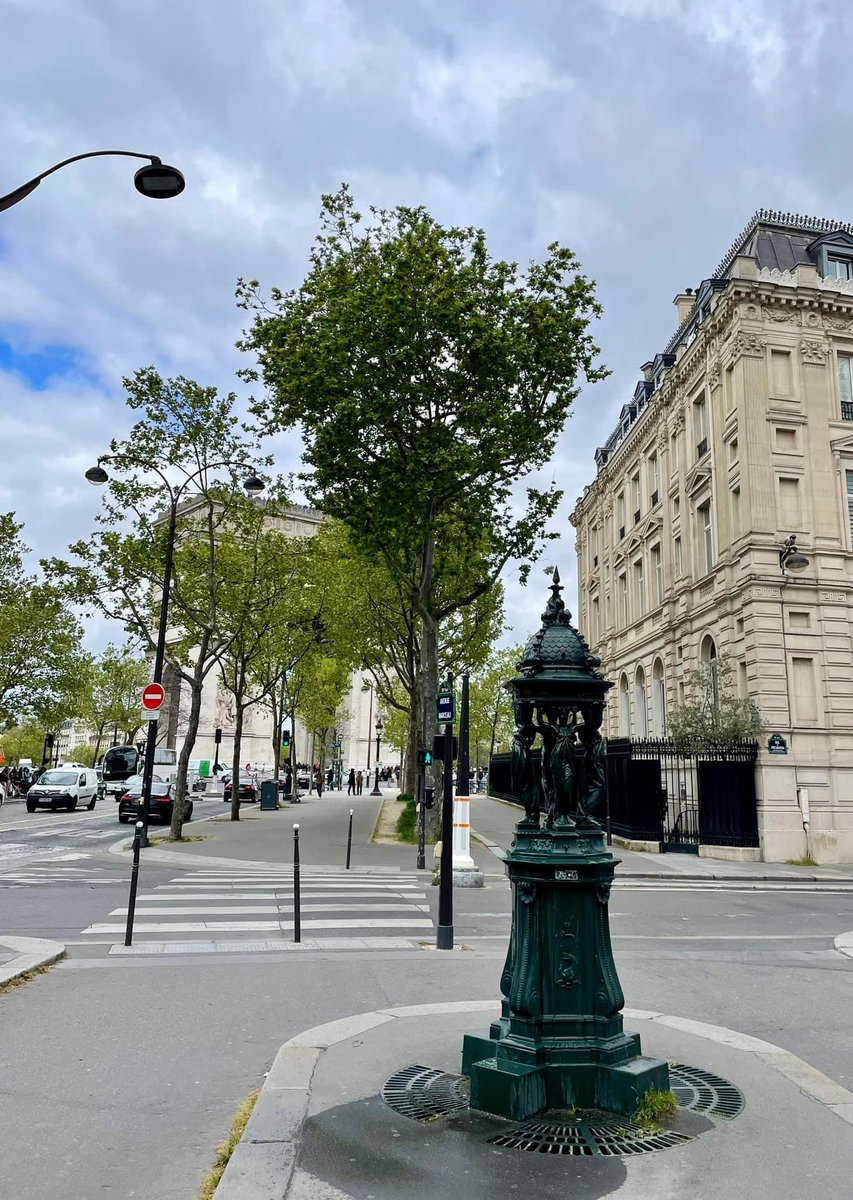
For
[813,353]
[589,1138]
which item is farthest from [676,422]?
[589,1138]

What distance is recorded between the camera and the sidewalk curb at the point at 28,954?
336 inches

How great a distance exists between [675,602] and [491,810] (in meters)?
16.3

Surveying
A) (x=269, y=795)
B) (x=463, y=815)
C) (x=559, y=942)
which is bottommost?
(x=269, y=795)

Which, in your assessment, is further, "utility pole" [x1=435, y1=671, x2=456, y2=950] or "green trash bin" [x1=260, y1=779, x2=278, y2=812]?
"green trash bin" [x1=260, y1=779, x2=278, y2=812]

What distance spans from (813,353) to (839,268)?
3.82m

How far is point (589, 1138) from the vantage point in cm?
443

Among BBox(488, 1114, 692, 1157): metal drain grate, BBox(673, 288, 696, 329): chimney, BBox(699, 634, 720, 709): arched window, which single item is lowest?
BBox(488, 1114, 692, 1157): metal drain grate

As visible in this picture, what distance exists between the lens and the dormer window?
28.8m

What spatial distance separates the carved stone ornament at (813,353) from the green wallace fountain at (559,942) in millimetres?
25150

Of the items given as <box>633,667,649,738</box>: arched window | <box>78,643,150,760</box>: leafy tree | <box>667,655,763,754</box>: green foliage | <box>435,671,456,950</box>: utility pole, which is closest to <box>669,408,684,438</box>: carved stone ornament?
<box>633,667,649,738</box>: arched window

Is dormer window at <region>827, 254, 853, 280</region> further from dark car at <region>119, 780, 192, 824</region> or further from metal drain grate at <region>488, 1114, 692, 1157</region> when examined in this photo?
metal drain grate at <region>488, 1114, 692, 1157</region>

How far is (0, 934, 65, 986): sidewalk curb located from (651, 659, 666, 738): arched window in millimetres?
28373

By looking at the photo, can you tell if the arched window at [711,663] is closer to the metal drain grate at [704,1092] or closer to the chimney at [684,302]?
the chimney at [684,302]

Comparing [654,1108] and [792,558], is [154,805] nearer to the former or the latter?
[792,558]
